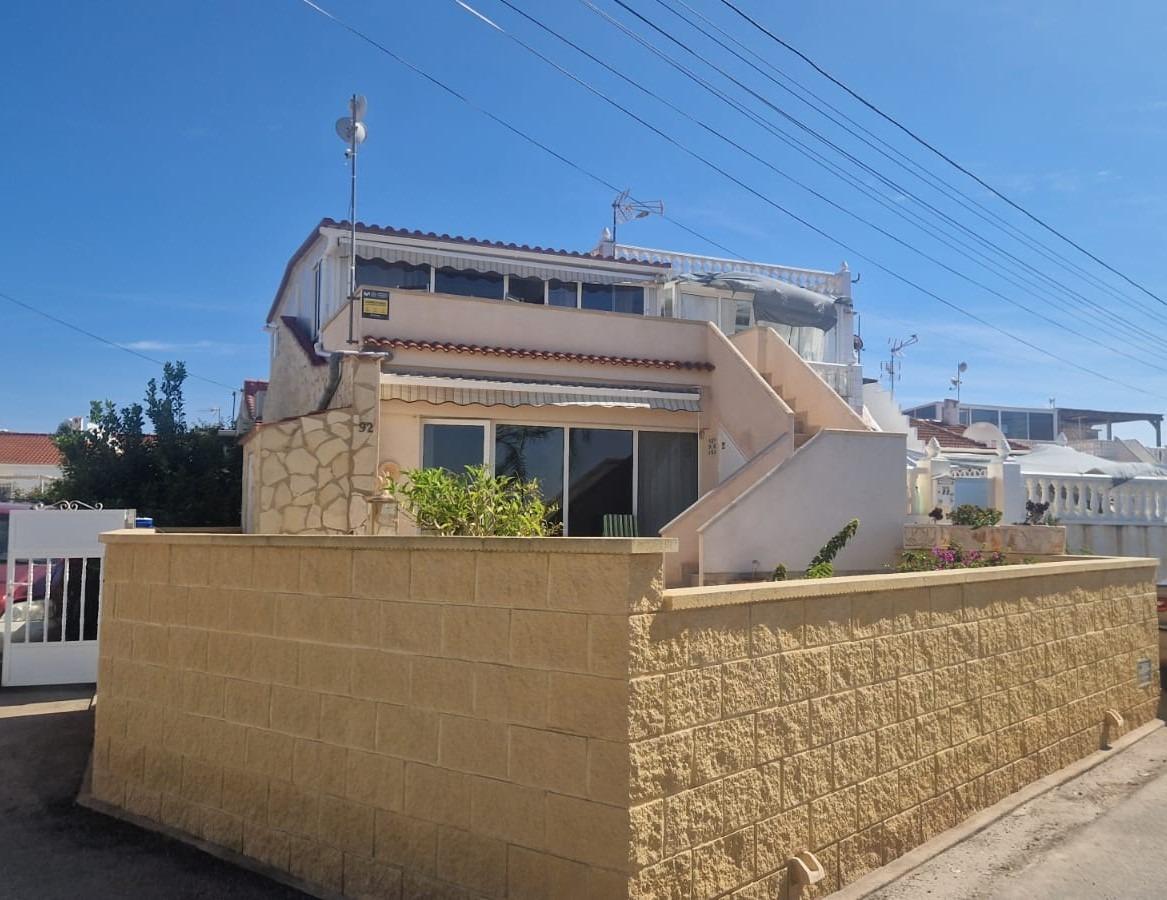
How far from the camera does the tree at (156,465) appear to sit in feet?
60.6

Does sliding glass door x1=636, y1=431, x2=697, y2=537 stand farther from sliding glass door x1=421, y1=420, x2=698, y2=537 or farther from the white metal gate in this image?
the white metal gate

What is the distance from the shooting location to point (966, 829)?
22.8ft

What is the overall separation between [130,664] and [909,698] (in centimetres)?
578

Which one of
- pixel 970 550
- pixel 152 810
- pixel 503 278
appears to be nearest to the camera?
pixel 152 810

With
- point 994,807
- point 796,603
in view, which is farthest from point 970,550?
point 796,603

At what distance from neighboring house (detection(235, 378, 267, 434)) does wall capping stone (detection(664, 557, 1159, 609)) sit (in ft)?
51.8

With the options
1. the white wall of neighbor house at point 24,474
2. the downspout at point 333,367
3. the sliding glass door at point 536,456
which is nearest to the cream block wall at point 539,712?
the downspout at point 333,367

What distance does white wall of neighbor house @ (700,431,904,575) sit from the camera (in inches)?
500

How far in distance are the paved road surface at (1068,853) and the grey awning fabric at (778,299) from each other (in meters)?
13.9

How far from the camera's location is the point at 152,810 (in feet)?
23.5

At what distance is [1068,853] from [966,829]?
0.66 m

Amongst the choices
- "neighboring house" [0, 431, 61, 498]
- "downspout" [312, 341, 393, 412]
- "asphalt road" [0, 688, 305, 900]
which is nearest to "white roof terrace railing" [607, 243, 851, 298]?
"downspout" [312, 341, 393, 412]

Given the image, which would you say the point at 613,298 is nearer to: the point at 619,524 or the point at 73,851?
the point at 619,524

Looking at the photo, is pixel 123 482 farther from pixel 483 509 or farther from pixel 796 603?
pixel 796 603
